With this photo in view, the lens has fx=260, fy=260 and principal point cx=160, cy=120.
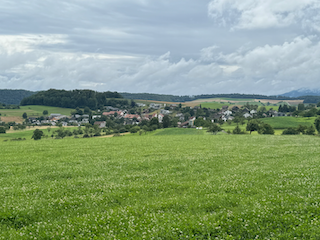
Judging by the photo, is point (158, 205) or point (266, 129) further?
point (266, 129)

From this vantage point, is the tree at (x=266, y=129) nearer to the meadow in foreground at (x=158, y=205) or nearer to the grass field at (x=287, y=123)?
the grass field at (x=287, y=123)

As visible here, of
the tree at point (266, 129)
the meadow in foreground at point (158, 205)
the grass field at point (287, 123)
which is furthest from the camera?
the grass field at point (287, 123)

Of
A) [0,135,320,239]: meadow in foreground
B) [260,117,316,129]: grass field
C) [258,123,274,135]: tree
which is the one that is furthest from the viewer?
[260,117,316,129]: grass field

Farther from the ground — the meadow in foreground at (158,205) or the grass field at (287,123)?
Answer: the meadow in foreground at (158,205)

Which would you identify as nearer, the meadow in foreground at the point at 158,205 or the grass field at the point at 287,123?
the meadow in foreground at the point at 158,205

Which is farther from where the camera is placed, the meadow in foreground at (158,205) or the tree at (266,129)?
the tree at (266,129)

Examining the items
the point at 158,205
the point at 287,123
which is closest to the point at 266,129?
the point at 287,123

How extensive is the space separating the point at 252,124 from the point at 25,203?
323 ft

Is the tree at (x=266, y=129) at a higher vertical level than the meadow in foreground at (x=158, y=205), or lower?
lower

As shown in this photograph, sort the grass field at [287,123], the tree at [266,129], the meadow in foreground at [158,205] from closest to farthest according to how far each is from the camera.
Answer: the meadow in foreground at [158,205] → the tree at [266,129] → the grass field at [287,123]

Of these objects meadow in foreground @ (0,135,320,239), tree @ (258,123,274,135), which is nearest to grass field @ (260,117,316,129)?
tree @ (258,123,274,135)

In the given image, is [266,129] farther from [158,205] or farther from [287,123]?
[158,205]

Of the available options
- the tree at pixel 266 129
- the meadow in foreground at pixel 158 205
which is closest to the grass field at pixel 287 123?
the tree at pixel 266 129

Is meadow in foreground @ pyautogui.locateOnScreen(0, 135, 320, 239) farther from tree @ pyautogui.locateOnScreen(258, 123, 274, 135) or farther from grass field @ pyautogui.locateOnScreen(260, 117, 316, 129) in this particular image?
grass field @ pyautogui.locateOnScreen(260, 117, 316, 129)
